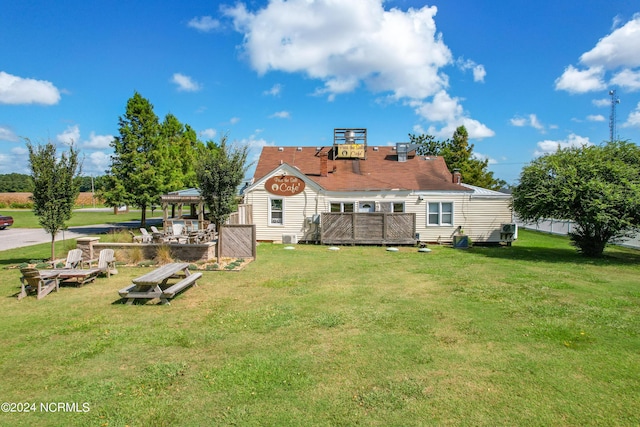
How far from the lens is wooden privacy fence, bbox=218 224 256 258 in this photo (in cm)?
1486

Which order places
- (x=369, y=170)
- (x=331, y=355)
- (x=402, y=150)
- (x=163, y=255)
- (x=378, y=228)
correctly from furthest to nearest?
(x=402, y=150)
(x=369, y=170)
(x=378, y=228)
(x=163, y=255)
(x=331, y=355)

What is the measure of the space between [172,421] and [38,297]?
712 cm

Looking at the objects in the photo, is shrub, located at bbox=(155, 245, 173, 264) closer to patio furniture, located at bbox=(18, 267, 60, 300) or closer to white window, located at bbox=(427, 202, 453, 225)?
patio furniture, located at bbox=(18, 267, 60, 300)

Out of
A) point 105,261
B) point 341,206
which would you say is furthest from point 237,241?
point 341,206

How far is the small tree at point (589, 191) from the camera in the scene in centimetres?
1427

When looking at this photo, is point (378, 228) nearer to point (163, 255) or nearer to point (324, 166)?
point (324, 166)

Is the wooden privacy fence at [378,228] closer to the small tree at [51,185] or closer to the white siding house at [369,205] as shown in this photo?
the white siding house at [369,205]

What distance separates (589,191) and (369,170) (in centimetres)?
1202

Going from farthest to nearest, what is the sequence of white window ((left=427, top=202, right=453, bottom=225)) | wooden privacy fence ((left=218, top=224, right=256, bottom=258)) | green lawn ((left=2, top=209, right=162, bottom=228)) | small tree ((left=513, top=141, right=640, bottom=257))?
green lawn ((left=2, top=209, right=162, bottom=228)) < white window ((left=427, top=202, right=453, bottom=225)) < wooden privacy fence ((left=218, top=224, right=256, bottom=258)) < small tree ((left=513, top=141, right=640, bottom=257))

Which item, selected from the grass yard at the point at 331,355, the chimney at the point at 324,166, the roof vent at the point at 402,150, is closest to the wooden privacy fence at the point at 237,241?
the grass yard at the point at 331,355

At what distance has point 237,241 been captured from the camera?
1495 centimetres

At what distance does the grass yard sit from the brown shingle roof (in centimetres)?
1166

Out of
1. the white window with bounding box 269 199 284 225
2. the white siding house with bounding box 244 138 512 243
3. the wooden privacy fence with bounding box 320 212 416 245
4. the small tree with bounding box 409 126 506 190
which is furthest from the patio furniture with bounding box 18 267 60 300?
the small tree with bounding box 409 126 506 190

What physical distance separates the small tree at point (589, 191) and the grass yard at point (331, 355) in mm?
5562
